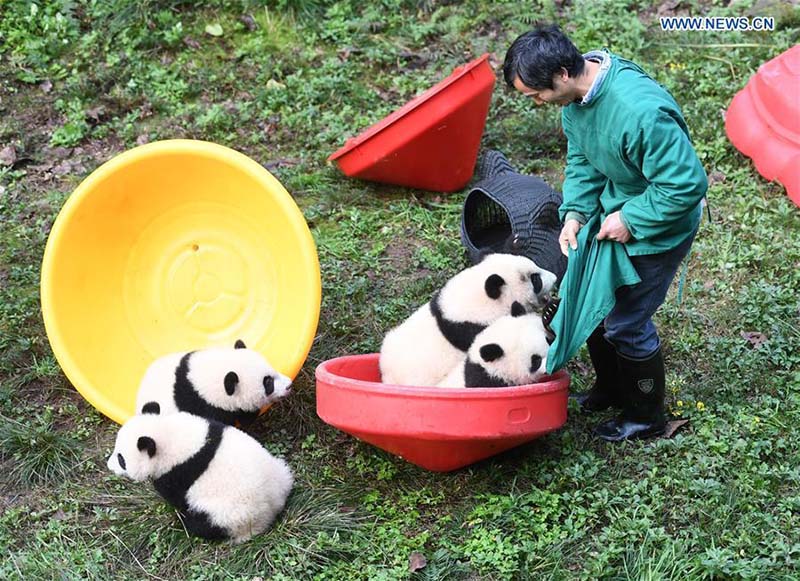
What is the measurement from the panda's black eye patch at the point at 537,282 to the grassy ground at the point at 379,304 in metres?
0.66

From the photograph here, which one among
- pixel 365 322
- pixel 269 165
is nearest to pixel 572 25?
pixel 269 165

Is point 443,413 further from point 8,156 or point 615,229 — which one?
point 8,156

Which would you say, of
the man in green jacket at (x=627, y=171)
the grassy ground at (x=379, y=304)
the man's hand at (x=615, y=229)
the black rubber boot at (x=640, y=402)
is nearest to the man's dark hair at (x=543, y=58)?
the man in green jacket at (x=627, y=171)

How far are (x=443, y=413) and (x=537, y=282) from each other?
1.13 metres

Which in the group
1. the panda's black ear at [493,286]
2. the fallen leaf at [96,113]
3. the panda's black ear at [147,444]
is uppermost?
the panda's black ear at [493,286]

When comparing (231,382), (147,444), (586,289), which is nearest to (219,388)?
(231,382)

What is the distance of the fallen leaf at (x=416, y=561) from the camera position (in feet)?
11.6

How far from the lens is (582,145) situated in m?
3.59

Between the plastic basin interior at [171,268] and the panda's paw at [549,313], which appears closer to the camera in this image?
the panda's paw at [549,313]

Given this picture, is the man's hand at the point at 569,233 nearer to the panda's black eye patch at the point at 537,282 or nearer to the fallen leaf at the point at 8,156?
the panda's black eye patch at the point at 537,282

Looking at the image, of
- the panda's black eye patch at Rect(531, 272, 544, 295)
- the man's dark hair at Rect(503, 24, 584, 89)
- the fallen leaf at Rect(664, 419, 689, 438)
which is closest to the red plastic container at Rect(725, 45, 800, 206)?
the fallen leaf at Rect(664, 419, 689, 438)

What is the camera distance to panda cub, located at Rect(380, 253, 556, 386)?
4.11m

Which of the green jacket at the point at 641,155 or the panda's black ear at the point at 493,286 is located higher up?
the green jacket at the point at 641,155

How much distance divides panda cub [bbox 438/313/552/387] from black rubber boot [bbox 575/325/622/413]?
0.42 meters
